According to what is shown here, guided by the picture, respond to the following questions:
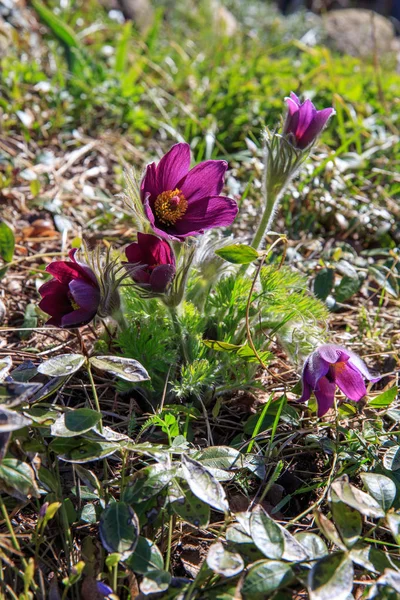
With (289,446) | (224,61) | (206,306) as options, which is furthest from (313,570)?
(224,61)

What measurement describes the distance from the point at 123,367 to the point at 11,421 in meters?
0.27

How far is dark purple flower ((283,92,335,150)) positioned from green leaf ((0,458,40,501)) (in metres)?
0.91

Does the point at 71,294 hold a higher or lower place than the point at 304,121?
lower

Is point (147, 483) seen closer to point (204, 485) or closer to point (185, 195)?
point (204, 485)

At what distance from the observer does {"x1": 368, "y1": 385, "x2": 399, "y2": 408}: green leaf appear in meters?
1.42

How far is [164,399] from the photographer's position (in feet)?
4.73

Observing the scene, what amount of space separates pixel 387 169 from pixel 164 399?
1.57 metres

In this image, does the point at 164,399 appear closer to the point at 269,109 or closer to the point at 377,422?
the point at 377,422

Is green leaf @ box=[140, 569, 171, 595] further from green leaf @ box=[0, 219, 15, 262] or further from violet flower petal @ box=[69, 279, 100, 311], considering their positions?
green leaf @ box=[0, 219, 15, 262]

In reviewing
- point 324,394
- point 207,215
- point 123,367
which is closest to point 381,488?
point 324,394

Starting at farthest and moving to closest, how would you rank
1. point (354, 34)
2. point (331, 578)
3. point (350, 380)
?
point (354, 34), point (350, 380), point (331, 578)

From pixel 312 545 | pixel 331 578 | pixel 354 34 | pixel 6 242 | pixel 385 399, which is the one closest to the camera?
pixel 331 578

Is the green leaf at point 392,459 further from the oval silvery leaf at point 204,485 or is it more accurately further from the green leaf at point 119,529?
the green leaf at point 119,529

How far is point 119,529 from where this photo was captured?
1.08m
